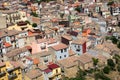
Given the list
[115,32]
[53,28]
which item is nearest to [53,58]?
[53,28]

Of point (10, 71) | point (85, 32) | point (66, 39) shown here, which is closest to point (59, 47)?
point (66, 39)

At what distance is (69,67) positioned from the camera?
34062 mm

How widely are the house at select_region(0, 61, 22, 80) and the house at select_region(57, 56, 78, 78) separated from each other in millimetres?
5661

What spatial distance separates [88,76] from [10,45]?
11.9 m

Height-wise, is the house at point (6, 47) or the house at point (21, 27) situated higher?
the house at point (21, 27)

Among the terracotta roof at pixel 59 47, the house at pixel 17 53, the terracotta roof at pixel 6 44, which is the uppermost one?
the terracotta roof at pixel 6 44

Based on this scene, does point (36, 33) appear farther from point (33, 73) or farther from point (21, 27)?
point (33, 73)

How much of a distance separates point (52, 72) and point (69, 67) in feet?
8.12

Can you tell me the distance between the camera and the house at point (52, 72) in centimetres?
3250

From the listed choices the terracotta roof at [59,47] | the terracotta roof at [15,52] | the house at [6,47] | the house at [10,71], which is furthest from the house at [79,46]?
the house at [10,71]

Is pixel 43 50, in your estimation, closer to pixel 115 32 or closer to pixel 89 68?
pixel 89 68

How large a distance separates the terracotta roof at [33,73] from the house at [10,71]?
1069 millimetres

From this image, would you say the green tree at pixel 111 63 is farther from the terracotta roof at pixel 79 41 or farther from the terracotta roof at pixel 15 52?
the terracotta roof at pixel 15 52

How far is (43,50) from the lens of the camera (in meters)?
38.5
